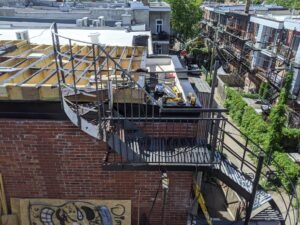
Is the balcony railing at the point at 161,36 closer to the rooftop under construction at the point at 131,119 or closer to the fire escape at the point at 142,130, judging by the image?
the rooftop under construction at the point at 131,119

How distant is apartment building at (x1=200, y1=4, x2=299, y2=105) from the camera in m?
21.2

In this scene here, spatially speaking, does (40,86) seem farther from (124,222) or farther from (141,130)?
(124,222)

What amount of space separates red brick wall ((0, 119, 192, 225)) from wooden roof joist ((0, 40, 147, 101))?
0.64 m

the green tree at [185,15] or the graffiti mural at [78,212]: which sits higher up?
the green tree at [185,15]

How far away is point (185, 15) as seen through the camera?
3747cm

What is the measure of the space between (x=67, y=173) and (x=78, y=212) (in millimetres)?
1135

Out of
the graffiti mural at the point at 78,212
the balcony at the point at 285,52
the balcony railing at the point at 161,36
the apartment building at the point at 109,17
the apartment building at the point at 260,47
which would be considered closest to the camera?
the graffiti mural at the point at 78,212

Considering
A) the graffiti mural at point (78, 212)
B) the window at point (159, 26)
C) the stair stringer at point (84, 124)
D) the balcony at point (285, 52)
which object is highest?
the stair stringer at point (84, 124)

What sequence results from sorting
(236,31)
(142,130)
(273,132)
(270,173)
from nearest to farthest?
(142,130)
(270,173)
(273,132)
(236,31)

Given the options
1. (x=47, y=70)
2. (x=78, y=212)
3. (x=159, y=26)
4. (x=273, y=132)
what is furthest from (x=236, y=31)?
(x=78, y=212)

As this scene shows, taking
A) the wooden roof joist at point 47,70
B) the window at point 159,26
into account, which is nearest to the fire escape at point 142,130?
the wooden roof joist at point 47,70

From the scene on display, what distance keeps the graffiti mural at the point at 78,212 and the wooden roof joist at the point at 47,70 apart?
2643 mm

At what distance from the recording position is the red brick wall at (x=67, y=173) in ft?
17.7

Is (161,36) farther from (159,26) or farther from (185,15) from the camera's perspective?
(185,15)
